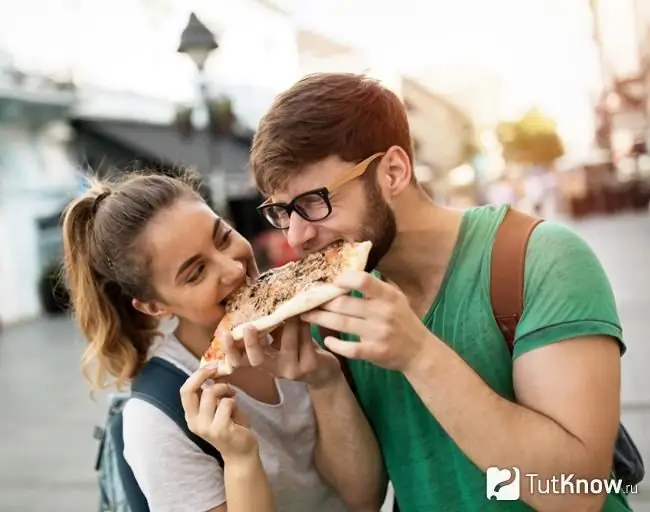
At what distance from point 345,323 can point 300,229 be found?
15.2 inches

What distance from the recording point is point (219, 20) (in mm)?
9891

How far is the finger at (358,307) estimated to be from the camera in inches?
57.5

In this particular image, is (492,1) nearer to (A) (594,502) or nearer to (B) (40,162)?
(A) (594,502)

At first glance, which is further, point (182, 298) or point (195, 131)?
point (195, 131)

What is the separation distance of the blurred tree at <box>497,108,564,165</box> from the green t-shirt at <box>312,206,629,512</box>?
12809 mm

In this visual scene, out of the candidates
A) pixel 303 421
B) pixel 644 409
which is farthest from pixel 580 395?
pixel 644 409

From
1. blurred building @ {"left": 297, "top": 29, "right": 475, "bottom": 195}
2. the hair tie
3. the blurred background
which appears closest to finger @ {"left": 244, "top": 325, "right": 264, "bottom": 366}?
the hair tie

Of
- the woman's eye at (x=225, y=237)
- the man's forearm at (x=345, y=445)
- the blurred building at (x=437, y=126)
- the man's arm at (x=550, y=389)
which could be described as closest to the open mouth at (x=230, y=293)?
the woman's eye at (x=225, y=237)

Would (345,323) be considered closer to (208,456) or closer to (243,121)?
(208,456)

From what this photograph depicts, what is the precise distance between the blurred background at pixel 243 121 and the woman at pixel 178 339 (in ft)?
2.02

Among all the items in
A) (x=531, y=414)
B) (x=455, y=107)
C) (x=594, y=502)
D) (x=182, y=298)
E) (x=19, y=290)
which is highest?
(x=455, y=107)

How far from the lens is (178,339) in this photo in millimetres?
2008

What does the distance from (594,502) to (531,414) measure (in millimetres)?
298

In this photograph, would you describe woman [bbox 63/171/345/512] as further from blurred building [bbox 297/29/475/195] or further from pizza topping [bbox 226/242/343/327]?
blurred building [bbox 297/29/475/195]
